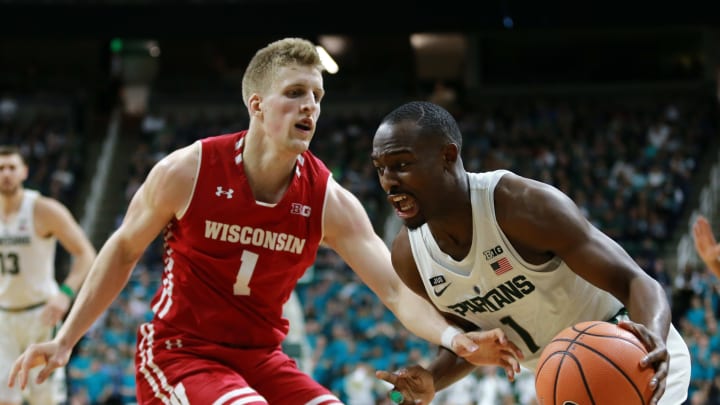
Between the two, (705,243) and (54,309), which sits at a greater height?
(705,243)

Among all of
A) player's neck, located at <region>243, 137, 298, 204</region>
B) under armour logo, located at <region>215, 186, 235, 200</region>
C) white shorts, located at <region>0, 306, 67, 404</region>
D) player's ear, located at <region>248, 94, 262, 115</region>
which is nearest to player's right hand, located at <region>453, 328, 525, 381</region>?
player's neck, located at <region>243, 137, 298, 204</region>

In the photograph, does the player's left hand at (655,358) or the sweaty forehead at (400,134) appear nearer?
the player's left hand at (655,358)

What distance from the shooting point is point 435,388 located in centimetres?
420

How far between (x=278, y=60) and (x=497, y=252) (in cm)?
131

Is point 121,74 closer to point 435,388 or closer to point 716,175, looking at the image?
point 716,175

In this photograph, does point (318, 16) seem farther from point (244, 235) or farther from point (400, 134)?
point (400, 134)

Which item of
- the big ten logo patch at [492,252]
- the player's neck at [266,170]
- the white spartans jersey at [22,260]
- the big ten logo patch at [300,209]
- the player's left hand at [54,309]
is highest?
the player's neck at [266,170]

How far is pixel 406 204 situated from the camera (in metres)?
3.84

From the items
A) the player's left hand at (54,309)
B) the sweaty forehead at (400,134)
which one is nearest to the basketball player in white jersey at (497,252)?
the sweaty forehead at (400,134)

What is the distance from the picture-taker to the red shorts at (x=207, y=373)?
4000mm

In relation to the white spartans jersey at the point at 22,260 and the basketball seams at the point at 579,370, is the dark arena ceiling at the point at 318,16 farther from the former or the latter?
the basketball seams at the point at 579,370

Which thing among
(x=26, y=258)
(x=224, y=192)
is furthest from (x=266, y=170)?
(x=26, y=258)

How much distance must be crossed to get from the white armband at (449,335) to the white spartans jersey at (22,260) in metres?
4.61

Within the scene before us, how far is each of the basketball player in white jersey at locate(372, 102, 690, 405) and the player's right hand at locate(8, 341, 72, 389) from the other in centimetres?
148
